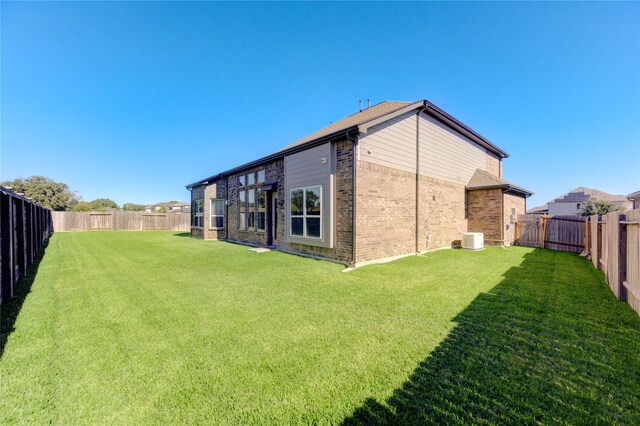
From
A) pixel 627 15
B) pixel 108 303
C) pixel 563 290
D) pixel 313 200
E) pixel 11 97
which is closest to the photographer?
pixel 108 303

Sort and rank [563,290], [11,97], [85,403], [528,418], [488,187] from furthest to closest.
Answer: [488,187]
[11,97]
[563,290]
[85,403]
[528,418]

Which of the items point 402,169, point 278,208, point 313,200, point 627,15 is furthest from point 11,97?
point 627,15

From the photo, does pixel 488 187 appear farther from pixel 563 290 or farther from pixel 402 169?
pixel 563 290

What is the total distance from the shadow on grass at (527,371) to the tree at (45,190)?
5344cm

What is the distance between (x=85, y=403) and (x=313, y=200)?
280 inches

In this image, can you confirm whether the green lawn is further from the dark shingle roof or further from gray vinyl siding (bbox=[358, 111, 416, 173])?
the dark shingle roof

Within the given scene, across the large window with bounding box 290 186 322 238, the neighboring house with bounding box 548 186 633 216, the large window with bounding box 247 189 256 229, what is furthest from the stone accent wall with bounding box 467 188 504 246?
the neighboring house with bounding box 548 186 633 216

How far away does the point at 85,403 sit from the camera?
210 centimetres

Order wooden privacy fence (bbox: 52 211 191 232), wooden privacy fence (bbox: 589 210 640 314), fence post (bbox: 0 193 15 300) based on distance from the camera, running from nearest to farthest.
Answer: wooden privacy fence (bbox: 589 210 640 314) < fence post (bbox: 0 193 15 300) < wooden privacy fence (bbox: 52 211 191 232)

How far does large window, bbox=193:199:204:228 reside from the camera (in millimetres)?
16828

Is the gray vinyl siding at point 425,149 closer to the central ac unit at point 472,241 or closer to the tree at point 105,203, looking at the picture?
the central ac unit at point 472,241

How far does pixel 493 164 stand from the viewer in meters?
15.3

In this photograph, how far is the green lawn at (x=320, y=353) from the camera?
2.04 metres

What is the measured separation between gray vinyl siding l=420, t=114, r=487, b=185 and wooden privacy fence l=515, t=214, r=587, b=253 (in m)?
3.80
